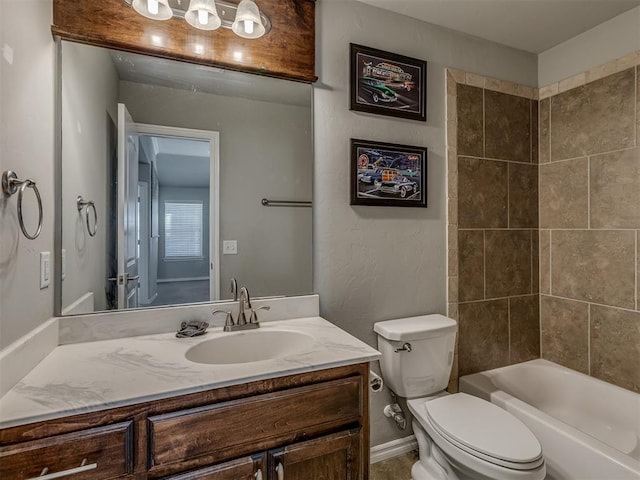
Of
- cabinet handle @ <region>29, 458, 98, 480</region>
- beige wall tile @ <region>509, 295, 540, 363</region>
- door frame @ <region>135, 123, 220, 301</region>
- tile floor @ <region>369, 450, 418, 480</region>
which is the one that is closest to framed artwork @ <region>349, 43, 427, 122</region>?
door frame @ <region>135, 123, 220, 301</region>

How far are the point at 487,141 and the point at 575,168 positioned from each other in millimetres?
574

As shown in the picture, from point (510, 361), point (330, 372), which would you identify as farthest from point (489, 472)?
point (510, 361)

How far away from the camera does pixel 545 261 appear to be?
2.28 metres

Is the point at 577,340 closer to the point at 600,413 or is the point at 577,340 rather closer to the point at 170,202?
the point at 600,413

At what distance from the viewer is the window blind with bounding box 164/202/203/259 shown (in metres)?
1.48

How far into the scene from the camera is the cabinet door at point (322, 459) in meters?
1.06

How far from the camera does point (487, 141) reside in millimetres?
2096

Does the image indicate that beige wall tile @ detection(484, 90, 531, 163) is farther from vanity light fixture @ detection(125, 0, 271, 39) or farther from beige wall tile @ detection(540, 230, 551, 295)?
vanity light fixture @ detection(125, 0, 271, 39)

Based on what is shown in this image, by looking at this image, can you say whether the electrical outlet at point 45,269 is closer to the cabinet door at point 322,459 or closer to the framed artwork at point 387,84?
the cabinet door at point 322,459

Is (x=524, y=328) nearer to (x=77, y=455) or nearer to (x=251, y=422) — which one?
(x=251, y=422)

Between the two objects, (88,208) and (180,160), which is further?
(180,160)

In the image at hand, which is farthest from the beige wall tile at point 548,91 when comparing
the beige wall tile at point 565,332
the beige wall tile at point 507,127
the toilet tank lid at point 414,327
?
the toilet tank lid at point 414,327

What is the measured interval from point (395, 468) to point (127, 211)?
1829 millimetres

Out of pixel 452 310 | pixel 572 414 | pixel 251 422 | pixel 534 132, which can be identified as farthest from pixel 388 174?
pixel 572 414
